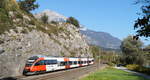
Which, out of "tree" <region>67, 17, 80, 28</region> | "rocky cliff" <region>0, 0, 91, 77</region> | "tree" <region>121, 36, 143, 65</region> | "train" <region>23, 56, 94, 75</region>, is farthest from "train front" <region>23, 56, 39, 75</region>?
"tree" <region>67, 17, 80, 28</region>

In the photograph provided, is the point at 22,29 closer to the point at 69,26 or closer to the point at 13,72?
the point at 13,72

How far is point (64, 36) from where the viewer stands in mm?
91625

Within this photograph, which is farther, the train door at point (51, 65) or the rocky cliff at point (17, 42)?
the train door at point (51, 65)

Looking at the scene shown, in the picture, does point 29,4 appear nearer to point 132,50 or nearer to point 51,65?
point 132,50

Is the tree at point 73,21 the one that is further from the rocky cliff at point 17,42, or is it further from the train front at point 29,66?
the train front at point 29,66

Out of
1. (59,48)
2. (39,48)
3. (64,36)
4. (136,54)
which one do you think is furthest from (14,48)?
(136,54)

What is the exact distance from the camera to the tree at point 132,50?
89.1 metres

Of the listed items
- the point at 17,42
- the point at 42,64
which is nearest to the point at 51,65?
the point at 42,64

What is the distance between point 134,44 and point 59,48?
3116 cm

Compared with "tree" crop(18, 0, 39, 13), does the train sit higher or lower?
lower

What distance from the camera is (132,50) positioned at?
297ft

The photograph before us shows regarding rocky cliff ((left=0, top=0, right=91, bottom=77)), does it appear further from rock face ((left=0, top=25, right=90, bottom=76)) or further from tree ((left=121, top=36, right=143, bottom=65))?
tree ((left=121, top=36, right=143, bottom=65))

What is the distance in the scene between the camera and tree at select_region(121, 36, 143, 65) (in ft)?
292

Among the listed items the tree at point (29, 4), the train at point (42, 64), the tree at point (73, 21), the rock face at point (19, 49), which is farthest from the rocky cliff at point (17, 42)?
the tree at point (73, 21)
